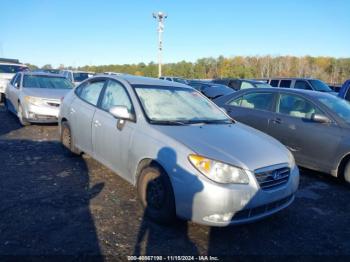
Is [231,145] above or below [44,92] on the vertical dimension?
below

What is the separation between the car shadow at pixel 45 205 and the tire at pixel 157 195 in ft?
2.14

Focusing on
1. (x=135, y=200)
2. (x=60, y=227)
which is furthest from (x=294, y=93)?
(x=60, y=227)

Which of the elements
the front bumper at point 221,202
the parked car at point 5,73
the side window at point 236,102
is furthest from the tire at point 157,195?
the parked car at point 5,73

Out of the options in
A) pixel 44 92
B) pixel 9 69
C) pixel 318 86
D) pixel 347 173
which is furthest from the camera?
pixel 318 86

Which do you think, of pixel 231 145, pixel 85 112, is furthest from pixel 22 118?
pixel 231 145

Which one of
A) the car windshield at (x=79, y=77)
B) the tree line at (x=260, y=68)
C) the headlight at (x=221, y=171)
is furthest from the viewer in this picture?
the tree line at (x=260, y=68)

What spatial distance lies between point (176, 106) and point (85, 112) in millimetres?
1615

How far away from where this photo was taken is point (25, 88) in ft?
30.8

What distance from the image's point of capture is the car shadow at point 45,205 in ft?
10.5

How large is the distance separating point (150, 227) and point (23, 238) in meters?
1.29

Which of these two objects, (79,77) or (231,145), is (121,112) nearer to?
(231,145)

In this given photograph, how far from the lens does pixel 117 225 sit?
3.70 meters

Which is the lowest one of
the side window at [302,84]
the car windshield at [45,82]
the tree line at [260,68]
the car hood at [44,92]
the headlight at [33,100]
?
the headlight at [33,100]

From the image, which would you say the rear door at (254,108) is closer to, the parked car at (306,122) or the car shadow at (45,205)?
the parked car at (306,122)
